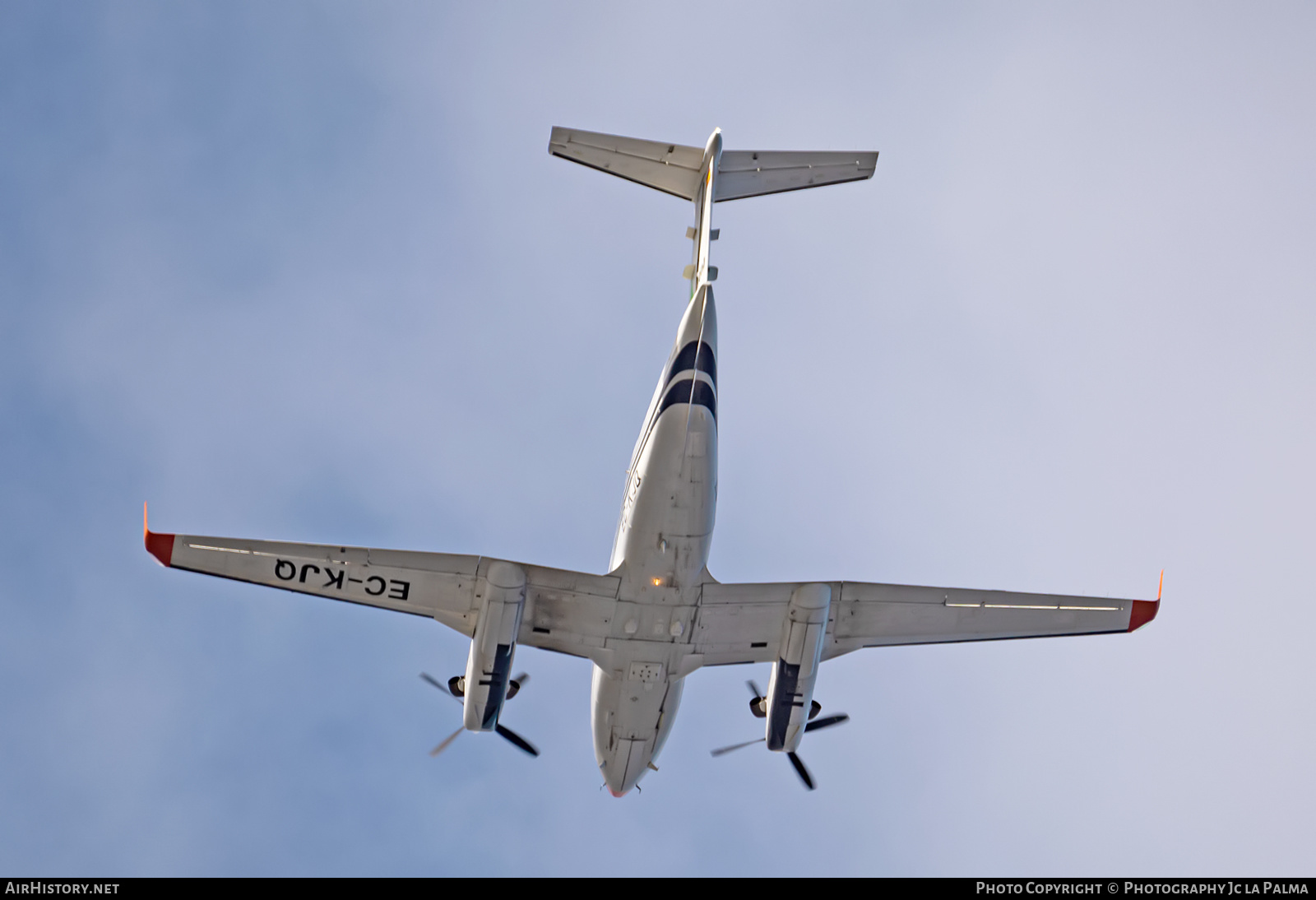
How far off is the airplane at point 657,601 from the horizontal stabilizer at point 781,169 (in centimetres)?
3

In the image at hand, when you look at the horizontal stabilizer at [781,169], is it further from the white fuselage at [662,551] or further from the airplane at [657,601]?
the white fuselage at [662,551]

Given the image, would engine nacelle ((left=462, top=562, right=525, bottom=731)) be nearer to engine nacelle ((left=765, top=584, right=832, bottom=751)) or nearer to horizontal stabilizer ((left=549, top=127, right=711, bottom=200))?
engine nacelle ((left=765, top=584, right=832, bottom=751))

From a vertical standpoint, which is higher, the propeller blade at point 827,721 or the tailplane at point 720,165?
the tailplane at point 720,165

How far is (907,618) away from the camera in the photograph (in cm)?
2842

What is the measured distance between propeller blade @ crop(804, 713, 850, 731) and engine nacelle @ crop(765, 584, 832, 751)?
30 cm

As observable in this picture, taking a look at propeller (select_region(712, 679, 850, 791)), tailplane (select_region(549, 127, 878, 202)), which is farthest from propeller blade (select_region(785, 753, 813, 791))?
tailplane (select_region(549, 127, 878, 202))

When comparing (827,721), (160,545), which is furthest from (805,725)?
(160,545)

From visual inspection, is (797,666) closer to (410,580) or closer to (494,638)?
(494,638)

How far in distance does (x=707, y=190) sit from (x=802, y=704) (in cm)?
1115

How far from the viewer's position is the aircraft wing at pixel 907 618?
1109 inches

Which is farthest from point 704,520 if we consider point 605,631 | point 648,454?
point 605,631

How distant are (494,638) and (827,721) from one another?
7.72 metres

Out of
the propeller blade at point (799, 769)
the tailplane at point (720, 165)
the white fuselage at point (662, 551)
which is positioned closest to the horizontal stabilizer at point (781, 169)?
the tailplane at point (720, 165)
